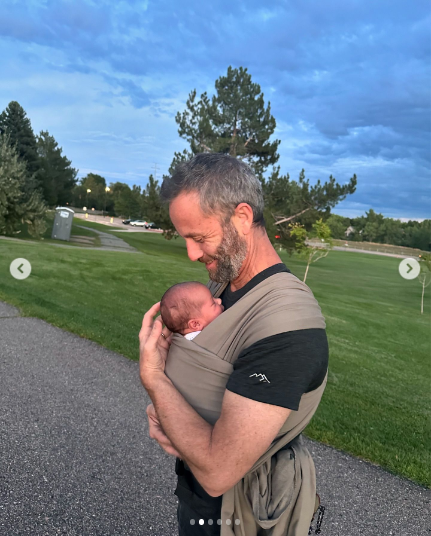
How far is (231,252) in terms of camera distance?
1.56 m

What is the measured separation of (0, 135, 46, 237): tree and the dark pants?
31443 mm

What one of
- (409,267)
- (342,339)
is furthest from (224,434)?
(409,267)

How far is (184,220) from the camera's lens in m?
1.58

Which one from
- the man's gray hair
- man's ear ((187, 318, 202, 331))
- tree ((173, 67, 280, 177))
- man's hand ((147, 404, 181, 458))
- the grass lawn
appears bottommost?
the grass lawn

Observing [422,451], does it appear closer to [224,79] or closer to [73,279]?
[73,279]

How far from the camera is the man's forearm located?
127 cm

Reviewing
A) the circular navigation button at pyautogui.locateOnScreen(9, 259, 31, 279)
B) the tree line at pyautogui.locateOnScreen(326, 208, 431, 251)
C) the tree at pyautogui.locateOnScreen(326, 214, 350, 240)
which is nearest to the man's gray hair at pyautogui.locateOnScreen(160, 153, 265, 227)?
the circular navigation button at pyautogui.locateOnScreen(9, 259, 31, 279)

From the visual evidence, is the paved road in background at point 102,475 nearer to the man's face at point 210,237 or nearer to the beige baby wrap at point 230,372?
the beige baby wrap at point 230,372

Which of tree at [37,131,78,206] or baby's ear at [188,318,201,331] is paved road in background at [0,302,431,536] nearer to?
baby's ear at [188,318,201,331]

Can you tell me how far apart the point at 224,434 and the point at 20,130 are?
133ft

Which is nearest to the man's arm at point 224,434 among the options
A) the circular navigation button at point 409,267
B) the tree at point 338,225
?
the circular navigation button at point 409,267

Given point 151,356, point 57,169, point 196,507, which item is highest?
point 57,169

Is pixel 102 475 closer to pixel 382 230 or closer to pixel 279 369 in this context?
pixel 279 369

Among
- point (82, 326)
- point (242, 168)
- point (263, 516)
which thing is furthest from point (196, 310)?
point (82, 326)
